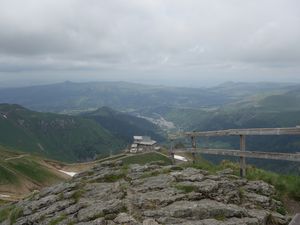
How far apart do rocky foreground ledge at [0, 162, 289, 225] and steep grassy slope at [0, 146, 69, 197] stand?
67.6 metres

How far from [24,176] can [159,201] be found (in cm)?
9474

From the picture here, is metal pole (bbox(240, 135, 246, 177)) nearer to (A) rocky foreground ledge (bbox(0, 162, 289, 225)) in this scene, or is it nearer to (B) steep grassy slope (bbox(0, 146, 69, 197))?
(A) rocky foreground ledge (bbox(0, 162, 289, 225))

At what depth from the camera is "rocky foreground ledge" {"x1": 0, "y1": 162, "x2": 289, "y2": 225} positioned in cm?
1465

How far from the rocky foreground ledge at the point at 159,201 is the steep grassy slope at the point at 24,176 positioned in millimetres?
67574

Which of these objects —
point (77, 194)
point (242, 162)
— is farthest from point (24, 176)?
point (242, 162)

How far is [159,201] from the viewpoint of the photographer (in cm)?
1616

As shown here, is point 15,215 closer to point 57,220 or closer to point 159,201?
point 57,220

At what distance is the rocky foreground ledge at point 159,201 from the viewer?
48.1 ft

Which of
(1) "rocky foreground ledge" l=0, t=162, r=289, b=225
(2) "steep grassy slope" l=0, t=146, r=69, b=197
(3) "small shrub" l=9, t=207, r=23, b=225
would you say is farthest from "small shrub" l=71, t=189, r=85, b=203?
(2) "steep grassy slope" l=0, t=146, r=69, b=197

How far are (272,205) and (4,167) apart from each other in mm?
100520

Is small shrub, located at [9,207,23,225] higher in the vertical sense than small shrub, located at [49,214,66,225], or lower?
lower

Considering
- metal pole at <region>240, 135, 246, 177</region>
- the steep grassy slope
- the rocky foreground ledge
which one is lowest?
the steep grassy slope

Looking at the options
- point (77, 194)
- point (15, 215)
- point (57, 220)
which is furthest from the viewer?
point (15, 215)

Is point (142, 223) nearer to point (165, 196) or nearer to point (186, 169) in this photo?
point (165, 196)
